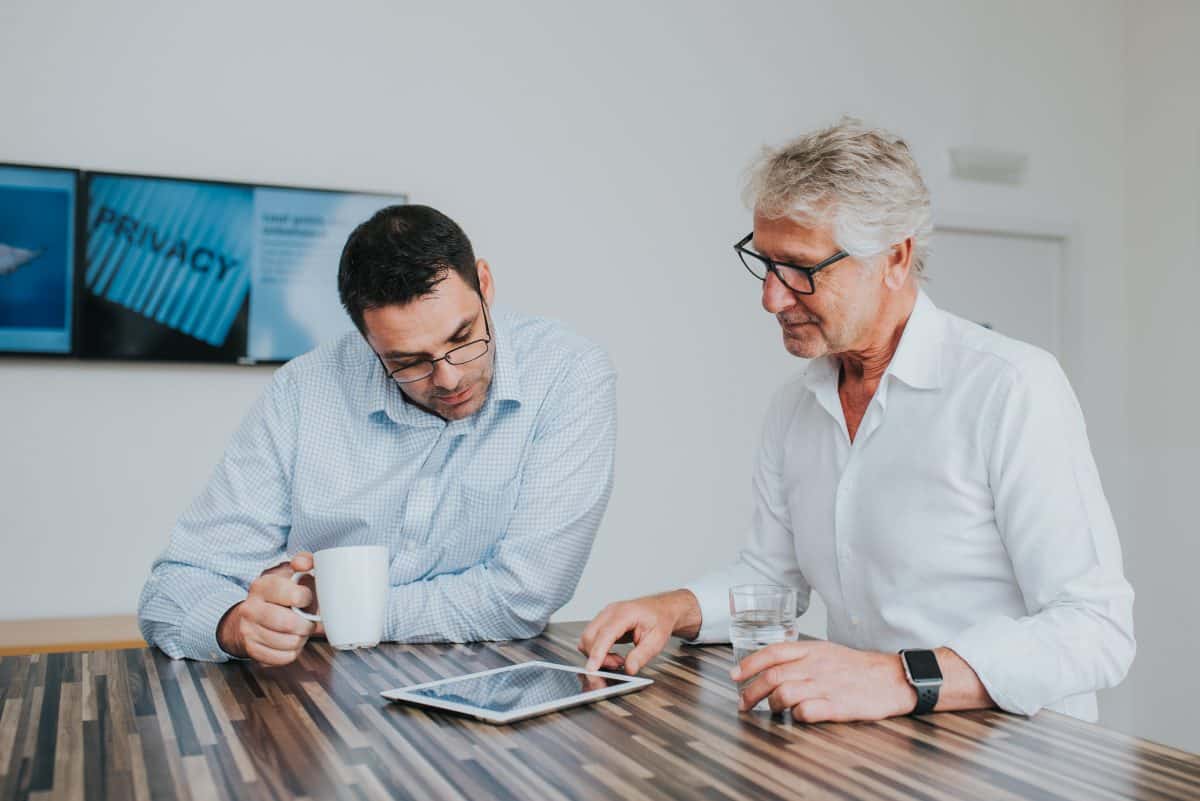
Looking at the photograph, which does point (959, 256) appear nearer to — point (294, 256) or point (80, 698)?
point (294, 256)

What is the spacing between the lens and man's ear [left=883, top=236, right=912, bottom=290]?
63.1 inches

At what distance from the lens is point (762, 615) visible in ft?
4.24

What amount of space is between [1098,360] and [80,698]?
421 cm

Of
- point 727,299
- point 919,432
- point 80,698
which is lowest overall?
point 80,698

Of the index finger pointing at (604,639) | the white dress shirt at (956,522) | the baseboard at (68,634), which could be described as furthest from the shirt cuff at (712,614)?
the baseboard at (68,634)

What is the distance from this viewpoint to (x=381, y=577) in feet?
4.80

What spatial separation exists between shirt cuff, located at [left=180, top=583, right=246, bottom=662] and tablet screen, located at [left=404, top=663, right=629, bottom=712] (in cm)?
39

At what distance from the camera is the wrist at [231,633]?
1423mm

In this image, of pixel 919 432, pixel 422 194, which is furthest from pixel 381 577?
pixel 422 194

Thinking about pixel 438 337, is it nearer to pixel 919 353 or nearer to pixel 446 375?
pixel 446 375

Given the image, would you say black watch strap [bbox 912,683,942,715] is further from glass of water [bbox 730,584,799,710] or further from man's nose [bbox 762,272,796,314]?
man's nose [bbox 762,272,796,314]

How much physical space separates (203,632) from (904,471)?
102 centimetres

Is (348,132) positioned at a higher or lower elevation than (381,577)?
higher

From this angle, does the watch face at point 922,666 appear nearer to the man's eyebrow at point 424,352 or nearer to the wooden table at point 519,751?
the wooden table at point 519,751
